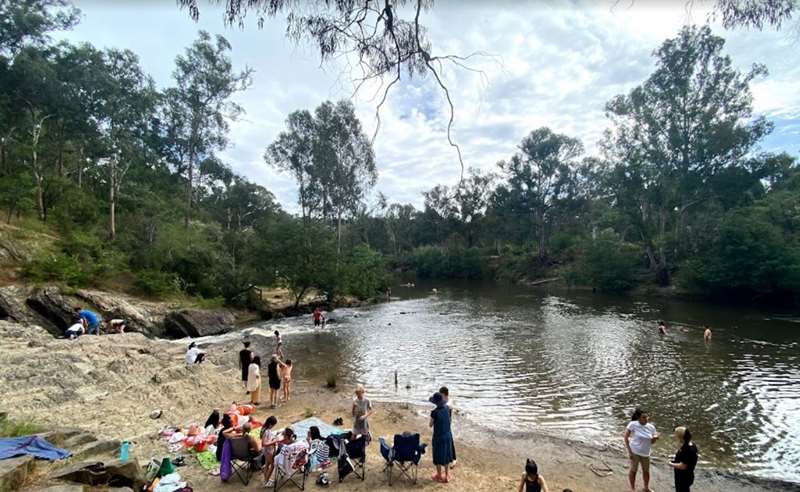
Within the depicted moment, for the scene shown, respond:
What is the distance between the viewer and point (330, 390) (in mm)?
13359

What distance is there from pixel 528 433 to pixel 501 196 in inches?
2456

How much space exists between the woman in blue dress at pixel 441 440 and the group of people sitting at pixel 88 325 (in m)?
15.3

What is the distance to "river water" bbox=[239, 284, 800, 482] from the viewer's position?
9953 mm

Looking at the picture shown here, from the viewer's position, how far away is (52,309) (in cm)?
1844

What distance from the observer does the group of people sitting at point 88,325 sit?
51.1 feet

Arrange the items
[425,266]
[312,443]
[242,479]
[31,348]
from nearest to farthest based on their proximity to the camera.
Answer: [242,479] < [312,443] < [31,348] < [425,266]

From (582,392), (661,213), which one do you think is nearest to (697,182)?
A: (661,213)

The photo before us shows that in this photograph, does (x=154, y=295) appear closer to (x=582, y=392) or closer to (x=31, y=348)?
(x=31, y=348)

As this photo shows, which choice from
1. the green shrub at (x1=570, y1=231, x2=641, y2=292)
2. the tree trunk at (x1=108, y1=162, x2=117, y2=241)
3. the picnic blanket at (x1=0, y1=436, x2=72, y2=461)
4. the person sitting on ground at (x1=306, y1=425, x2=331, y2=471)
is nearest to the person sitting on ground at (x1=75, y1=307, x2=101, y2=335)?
the tree trunk at (x1=108, y1=162, x2=117, y2=241)

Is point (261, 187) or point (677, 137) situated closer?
point (677, 137)

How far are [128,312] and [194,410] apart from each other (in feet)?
44.8

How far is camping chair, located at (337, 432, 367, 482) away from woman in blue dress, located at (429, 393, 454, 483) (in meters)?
A: 1.29

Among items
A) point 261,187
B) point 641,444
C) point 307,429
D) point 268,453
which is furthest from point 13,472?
point 261,187

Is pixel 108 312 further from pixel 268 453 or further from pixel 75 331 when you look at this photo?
pixel 268 453
